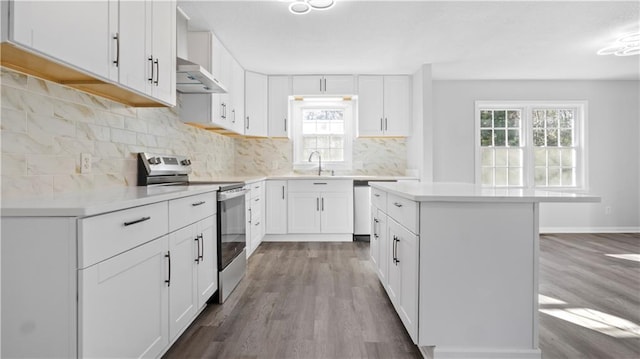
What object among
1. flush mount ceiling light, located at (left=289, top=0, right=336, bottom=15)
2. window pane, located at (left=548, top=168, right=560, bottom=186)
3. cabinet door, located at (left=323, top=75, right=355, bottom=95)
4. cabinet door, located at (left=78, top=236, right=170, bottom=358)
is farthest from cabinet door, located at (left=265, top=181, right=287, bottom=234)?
window pane, located at (left=548, top=168, right=560, bottom=186)

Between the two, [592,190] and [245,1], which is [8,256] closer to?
[245,1]

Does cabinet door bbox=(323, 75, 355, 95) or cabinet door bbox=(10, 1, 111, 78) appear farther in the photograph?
cabinet door bbox=(323, 75, 355, 95)

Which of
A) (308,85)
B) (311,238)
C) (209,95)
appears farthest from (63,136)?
(308,85)

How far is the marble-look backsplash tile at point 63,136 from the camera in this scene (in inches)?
58.9

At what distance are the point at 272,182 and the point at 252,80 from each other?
1.46 m

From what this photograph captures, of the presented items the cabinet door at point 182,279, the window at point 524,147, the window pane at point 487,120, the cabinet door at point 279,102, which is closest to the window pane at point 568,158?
the window at point 524,147

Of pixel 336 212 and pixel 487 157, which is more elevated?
pixel 487 157

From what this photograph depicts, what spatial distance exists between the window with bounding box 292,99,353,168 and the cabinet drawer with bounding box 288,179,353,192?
735 mm

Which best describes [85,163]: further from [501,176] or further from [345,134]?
[501,176]

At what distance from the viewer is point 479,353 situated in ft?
5.53

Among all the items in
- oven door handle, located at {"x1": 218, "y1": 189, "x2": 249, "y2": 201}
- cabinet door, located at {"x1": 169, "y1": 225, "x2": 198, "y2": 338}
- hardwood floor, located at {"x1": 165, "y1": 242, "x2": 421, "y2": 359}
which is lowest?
hardwood floor, located at {"x1": 165, "y1": 242, "x2": 421, "y2": 359}

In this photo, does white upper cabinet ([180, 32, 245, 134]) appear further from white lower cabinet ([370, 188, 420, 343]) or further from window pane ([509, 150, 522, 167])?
window pane ([509, 150, 522, 167])

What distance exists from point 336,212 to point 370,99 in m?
1.70

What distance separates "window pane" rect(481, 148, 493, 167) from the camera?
5.43 meters
